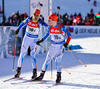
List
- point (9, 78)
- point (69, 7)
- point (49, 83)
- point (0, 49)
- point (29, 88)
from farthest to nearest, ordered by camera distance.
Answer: point (69, 7), point (0, 49), point (9, 78), point (49, 83), point (29, 88)

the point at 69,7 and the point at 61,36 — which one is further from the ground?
the point at 69,7

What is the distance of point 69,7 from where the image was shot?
43.4 metres

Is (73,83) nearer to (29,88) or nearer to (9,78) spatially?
(29,88)

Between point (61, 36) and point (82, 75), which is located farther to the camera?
point (82, 75)

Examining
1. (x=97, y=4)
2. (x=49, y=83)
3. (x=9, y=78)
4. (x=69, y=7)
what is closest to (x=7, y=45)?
(x=9, y=78)

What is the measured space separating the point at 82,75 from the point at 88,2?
128ft

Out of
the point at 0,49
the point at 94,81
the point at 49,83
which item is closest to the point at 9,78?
the point at 49,83

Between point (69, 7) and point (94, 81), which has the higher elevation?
point (69, 7)

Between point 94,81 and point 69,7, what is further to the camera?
point 69,7

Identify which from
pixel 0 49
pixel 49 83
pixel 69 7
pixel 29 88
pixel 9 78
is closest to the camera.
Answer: pixel 29 88

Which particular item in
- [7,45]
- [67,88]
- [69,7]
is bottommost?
[67,88]

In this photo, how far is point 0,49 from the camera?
38.0 ft

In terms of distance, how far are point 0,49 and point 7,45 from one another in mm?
357

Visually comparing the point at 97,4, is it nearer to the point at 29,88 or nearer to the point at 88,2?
the point at 88,2
